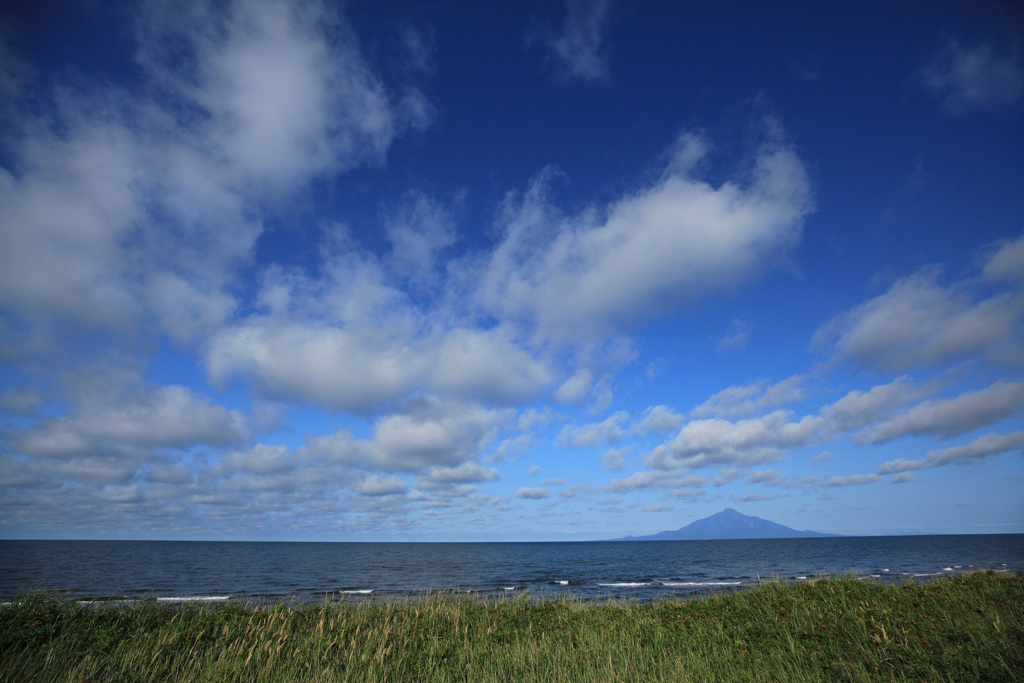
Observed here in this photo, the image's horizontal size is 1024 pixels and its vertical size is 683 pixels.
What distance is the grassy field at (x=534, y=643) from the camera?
8438mm

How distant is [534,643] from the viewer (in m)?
11.0

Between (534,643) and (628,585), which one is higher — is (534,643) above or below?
above

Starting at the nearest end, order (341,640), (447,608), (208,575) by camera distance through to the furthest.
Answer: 1. (341,640)
2. (447,608)
3. (208,575)

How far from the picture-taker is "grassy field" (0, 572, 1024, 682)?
8.44 m

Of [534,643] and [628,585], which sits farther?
[628,585]

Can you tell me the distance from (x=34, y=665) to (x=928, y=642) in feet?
58.2

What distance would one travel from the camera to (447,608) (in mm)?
14430

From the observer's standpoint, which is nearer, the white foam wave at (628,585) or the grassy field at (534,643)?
the grassy field at (534,643)

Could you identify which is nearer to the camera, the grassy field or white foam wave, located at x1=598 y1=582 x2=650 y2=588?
the grassy field

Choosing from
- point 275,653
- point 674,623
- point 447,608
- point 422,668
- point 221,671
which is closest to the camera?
point 221,671

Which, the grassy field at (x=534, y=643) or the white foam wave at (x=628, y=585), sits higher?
the grassy field at (x=534, y=643)

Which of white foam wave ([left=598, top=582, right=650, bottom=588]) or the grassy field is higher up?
the grassy field

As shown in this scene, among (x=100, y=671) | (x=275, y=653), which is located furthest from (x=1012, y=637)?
(x=100, y=671)

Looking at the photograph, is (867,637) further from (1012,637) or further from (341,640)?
(341,640)
